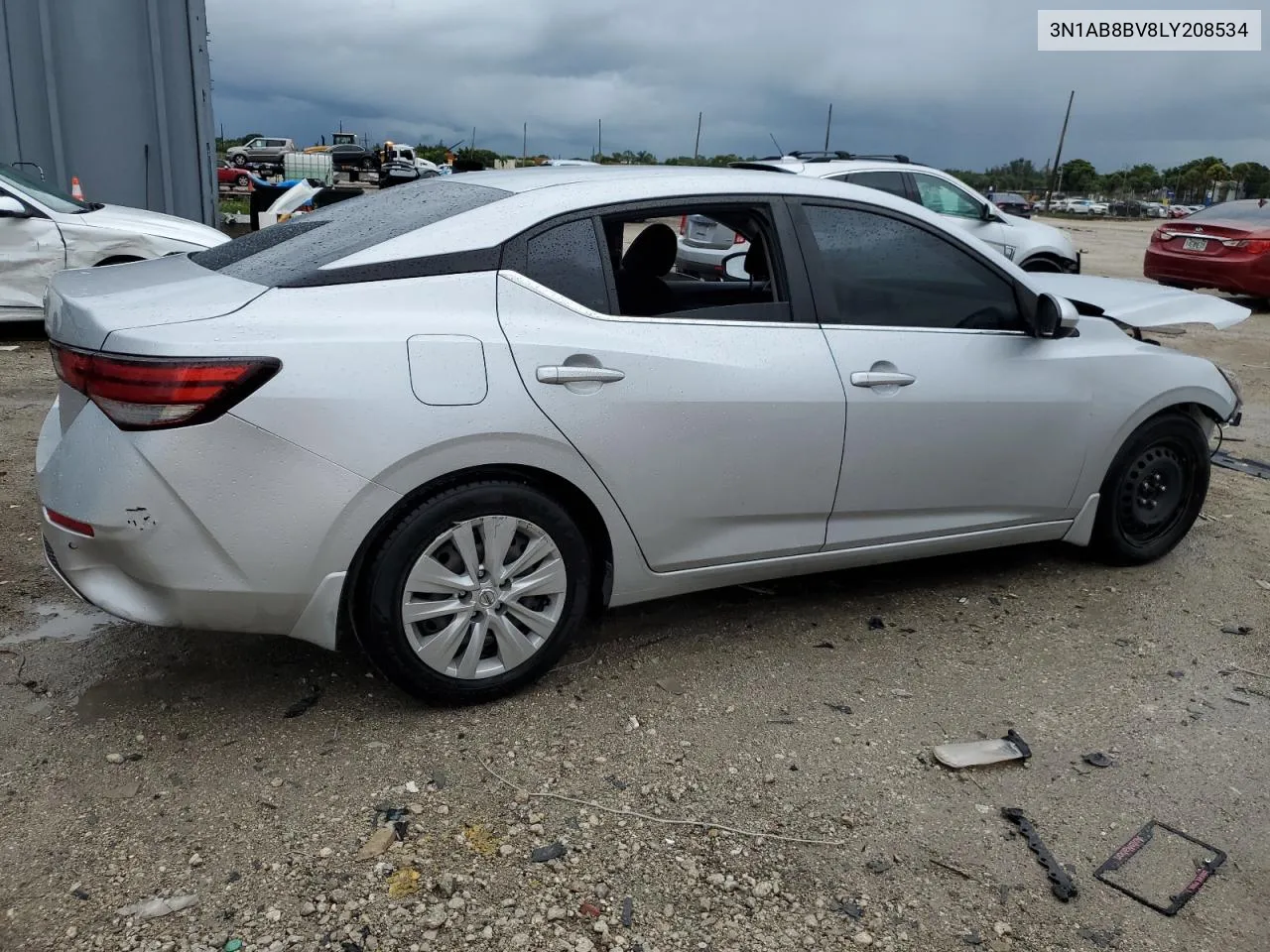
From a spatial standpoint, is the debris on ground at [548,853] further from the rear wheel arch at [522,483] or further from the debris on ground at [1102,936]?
the debris on ground at [1102,936]

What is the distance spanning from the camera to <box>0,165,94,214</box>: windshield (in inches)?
340

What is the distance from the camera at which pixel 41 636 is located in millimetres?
3686

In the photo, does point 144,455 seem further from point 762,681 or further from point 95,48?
point 95,48

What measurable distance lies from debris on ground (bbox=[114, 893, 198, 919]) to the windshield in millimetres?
7756

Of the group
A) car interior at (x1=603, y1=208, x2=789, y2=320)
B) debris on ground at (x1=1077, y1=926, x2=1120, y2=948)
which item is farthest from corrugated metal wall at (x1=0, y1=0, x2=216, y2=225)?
debris on ground at (x1=1077, y1=926, x2=1120, y2=948)

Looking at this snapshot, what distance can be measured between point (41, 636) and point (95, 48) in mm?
11076

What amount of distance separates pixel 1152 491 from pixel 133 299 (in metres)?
4.00

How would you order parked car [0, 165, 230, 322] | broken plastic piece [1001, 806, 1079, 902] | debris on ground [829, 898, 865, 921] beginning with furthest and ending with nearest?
parked car [0, 165, 230, 322] < broken plastic piece [1001, 806, 1079, 902] < debris on ground [829, 898, 865, 921]

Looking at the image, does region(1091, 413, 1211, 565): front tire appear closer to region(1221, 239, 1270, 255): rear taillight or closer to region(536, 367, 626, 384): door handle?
region(536, 367, 626, 384): door handle

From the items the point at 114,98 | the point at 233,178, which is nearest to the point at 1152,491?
the point at 114,98

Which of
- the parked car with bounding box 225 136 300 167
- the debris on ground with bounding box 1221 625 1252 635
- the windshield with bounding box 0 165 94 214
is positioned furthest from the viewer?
the parked car with bounding box 225 136 300 167

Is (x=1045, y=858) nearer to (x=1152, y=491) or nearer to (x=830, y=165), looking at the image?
(x=1152, y=491)

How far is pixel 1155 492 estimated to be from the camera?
464 centimetres

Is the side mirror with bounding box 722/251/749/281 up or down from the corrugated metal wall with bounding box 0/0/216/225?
down
